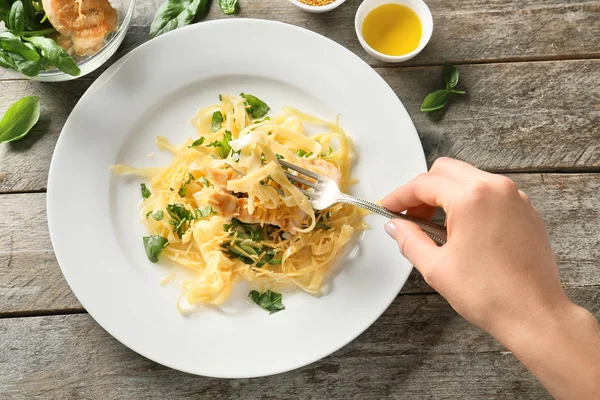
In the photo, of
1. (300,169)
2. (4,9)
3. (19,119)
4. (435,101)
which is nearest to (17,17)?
(4,9)

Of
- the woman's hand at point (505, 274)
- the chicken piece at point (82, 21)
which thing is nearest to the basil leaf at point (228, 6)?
the chicken piece at point (82, 21)

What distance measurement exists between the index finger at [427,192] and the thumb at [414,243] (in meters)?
0.13

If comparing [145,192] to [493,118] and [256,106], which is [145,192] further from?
[493,118]

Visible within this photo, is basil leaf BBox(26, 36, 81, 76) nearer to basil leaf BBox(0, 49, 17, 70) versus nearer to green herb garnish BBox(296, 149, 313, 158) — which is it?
basil leaf BBox(0, 49, 17, 70)

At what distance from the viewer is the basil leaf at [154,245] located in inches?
102

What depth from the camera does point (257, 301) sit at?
2561 millimetres

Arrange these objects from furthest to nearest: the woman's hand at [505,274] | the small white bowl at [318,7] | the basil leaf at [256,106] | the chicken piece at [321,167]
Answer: the small white bowl at [318,7], the basil leaf at [256,106], the chicken piece at [321,167], the woman's hand at [505,274]

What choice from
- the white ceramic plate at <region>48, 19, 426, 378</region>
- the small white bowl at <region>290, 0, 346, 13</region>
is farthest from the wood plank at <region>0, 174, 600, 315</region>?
the small white bowl at <region>290, 0, 346, 13</region>

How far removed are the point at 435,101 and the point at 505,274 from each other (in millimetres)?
1227

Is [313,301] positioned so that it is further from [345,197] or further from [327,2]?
[327,2]

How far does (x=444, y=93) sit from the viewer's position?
2.88m

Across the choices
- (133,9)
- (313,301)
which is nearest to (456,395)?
(313,301)

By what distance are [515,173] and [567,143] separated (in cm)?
34

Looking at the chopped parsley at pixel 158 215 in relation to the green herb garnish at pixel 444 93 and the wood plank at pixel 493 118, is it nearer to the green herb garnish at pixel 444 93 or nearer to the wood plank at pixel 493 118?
the wood plank at pixel 493 118
